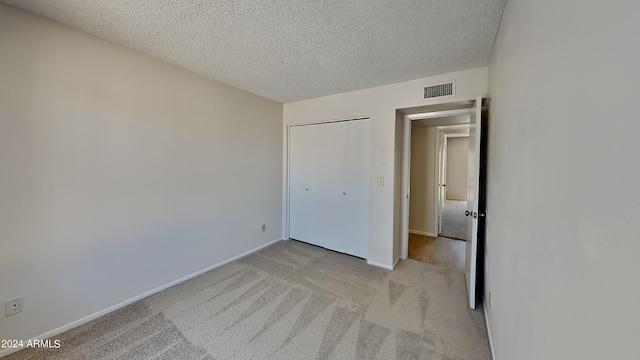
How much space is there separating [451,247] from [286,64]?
3.68m

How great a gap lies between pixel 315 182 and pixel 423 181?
2.24 meters

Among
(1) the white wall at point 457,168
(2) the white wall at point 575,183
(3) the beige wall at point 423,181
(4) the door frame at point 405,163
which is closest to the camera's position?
(2) the white wall at point 575,183

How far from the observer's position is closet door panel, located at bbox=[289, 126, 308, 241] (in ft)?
12.3

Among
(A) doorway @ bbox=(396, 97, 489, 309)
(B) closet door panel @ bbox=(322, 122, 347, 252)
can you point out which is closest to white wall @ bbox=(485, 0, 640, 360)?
(A) doorway @ bbox=(396, 97, 489, 309)

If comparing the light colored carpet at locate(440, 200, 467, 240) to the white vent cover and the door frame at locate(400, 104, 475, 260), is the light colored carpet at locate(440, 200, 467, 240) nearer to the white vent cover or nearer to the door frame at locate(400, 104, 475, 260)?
the door frame at locate(400, 104, 475, 260)

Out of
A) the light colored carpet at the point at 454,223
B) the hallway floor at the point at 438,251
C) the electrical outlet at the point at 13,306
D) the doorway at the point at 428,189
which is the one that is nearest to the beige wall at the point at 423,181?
the doorway at the point at 428,189

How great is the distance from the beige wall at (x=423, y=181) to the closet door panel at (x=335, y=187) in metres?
1.92

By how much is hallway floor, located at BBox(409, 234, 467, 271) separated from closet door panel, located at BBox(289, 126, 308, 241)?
179 centimetres

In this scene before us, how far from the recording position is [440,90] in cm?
254

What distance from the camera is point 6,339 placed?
159 centimetres

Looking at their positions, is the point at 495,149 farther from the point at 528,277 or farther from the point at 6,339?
the point at 6,339

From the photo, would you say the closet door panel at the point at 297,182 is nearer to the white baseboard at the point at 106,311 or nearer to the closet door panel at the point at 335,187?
the closet door panel at the point at 335,187

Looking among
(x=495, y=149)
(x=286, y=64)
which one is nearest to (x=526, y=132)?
(x=495, y=149)

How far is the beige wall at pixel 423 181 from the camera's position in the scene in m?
4.32
